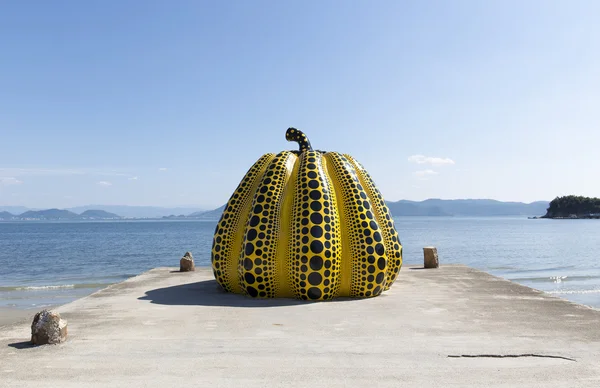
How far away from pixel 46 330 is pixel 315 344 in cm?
406

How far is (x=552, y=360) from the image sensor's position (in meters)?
→ 6.55

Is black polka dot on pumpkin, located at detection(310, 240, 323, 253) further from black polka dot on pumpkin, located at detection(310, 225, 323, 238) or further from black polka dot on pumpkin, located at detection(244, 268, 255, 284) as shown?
black polka dot on pumpkin, located at detection(244, 268, 255, 284)

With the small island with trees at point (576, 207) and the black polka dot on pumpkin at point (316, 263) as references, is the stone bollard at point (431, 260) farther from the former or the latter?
the small island with trees at point (576, 207)

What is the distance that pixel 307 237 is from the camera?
10.4 meters

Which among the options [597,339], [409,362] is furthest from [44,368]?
[597,339]

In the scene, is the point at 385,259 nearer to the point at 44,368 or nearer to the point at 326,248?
the point at 326,248

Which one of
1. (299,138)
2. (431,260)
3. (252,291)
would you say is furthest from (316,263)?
(431,260)

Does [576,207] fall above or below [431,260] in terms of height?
above

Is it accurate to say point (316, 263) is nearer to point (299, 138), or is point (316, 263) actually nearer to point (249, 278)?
point (249, 278)

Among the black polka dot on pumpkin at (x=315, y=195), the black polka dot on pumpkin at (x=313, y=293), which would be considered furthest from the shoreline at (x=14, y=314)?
the black polka dot on pumpkin at (x=315, y=195)

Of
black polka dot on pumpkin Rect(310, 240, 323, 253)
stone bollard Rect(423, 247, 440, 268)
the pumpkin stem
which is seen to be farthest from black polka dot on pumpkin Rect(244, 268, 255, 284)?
stone bollard Rect(423, 247, 440, 268)

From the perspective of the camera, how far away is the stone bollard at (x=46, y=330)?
24.5 feet

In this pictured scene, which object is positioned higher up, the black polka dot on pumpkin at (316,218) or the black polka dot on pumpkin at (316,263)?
the black polka dot on pumpkin at (316,218)

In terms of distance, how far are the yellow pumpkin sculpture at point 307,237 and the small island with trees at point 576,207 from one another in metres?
168
